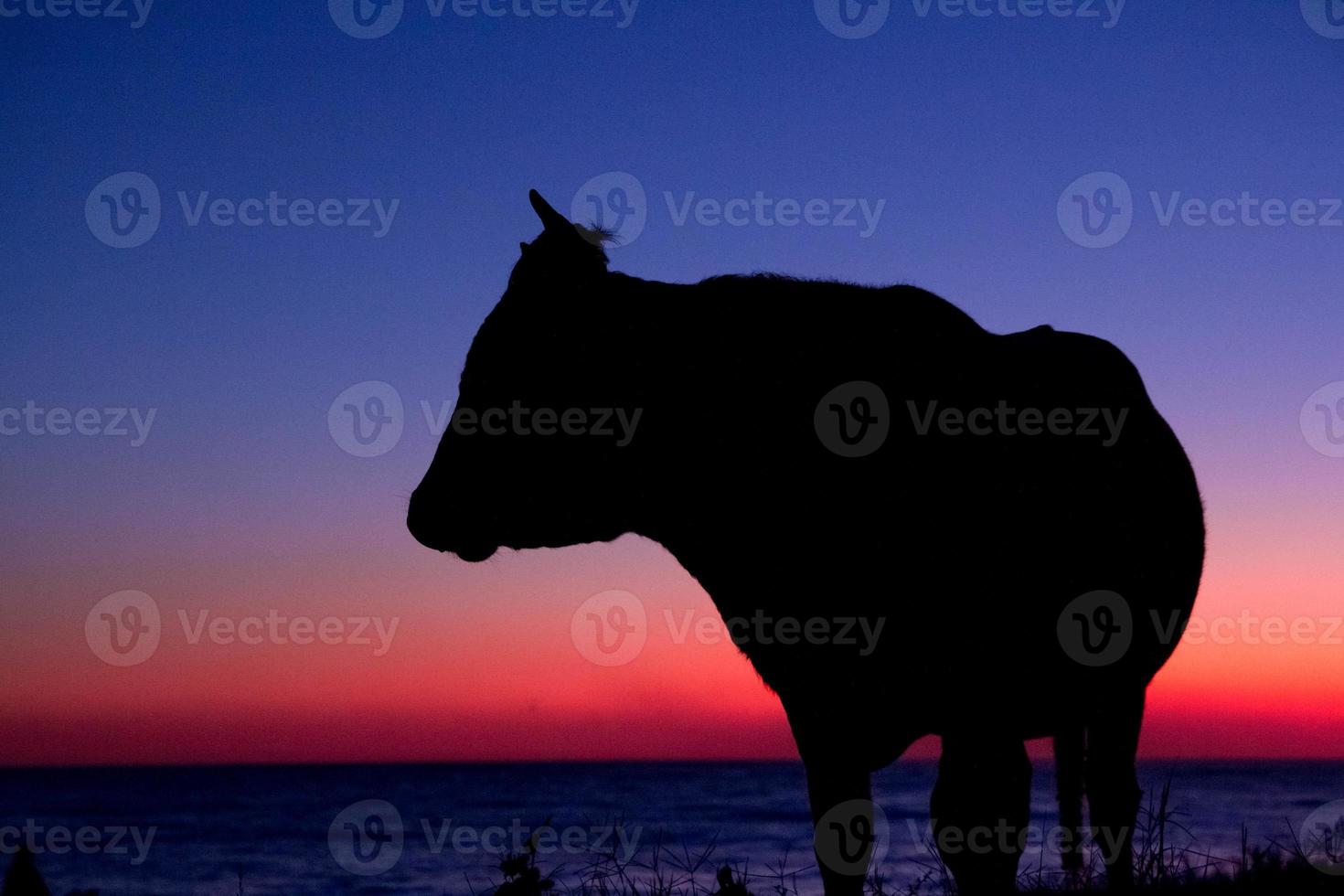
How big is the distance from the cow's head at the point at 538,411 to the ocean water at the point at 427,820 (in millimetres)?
1410

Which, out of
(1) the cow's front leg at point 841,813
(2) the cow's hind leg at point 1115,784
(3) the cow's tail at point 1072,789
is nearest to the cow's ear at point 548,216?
(1) the cow's front leg at point 841,813

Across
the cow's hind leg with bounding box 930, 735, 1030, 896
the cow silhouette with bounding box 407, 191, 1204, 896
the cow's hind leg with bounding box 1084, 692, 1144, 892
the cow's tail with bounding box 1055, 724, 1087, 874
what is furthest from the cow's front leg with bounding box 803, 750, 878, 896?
the cow's tail with bounding box 1055, 724, 1087, 874

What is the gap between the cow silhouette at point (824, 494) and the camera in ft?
14.2

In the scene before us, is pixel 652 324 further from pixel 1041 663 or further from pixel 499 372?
pixel 1041 663

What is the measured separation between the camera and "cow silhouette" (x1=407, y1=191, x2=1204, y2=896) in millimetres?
4340

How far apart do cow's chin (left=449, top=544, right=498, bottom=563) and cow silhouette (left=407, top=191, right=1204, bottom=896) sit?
0.01 meters

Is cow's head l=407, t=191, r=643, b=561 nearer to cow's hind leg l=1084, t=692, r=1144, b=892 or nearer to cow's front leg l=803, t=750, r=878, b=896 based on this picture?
cow's front leg l=803, t=750, r=878, b=896

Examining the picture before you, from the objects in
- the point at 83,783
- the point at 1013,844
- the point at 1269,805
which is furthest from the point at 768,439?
the point at 83,783

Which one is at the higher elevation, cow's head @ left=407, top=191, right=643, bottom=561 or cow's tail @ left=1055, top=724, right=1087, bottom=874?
cow's head @ left=407, top=191, right=643, bottom=561

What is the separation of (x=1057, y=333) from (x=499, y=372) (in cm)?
363

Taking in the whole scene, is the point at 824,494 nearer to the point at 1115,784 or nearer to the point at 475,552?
the point at 475,552

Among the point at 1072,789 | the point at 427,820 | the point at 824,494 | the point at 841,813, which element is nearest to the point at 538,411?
the point at 824,494

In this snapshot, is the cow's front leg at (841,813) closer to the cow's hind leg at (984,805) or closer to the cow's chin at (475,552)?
the cow's hind leg at (984,805)

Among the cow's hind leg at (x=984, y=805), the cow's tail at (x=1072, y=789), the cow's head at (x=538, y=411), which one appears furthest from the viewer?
the cow's tail at (x=1072, y=789)
